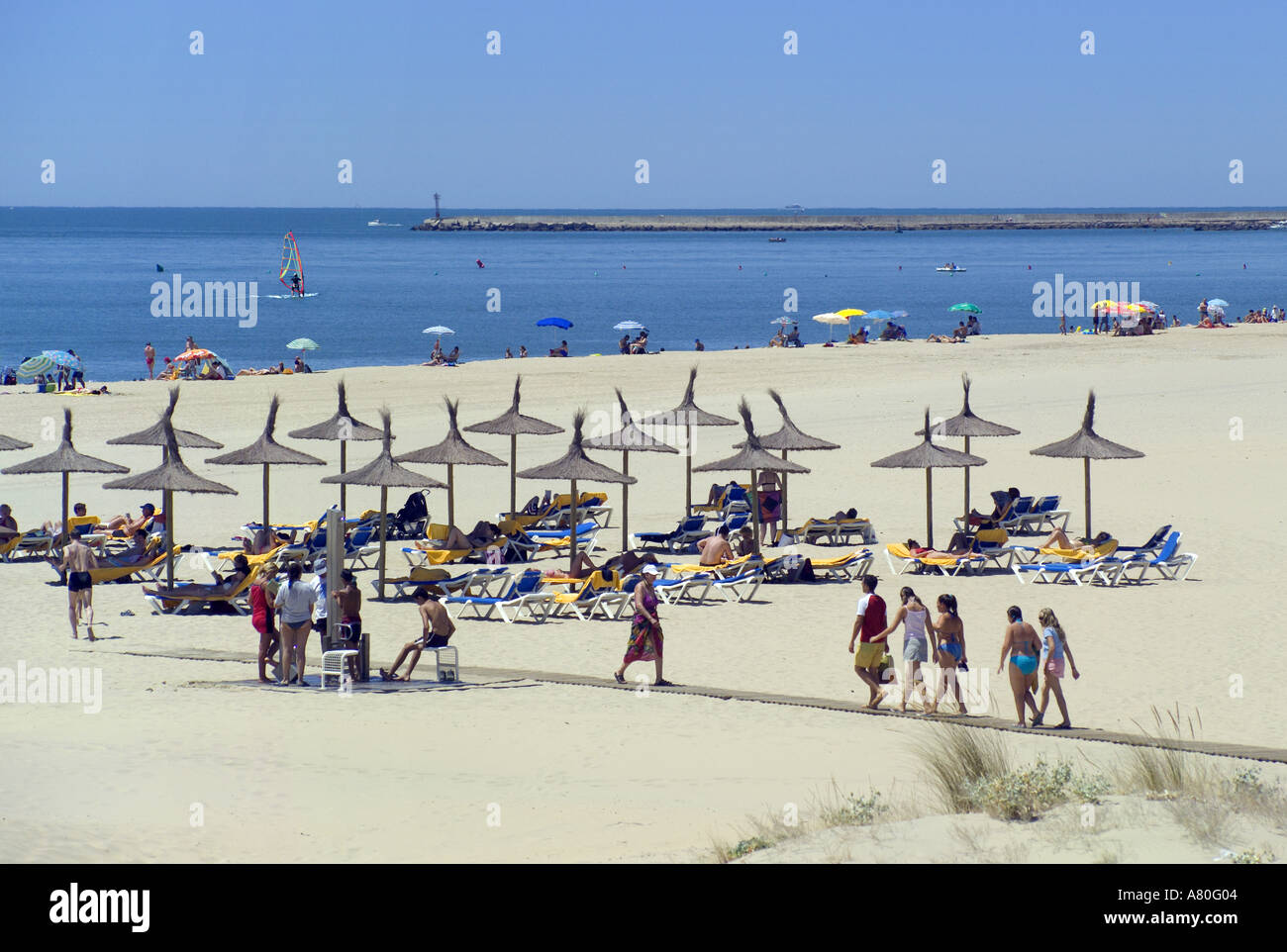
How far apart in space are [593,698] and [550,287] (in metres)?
91.0

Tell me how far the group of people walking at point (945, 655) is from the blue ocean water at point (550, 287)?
41139 millimetres

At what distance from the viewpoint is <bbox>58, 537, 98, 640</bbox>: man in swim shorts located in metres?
14.2

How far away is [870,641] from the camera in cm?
1188

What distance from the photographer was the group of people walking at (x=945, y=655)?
11.0 m

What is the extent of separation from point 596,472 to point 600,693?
5.78m

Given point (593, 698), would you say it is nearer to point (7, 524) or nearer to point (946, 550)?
point (946, 550)

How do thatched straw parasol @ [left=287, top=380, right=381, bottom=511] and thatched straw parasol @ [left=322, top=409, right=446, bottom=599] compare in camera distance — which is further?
thatched straw parasol @ [left=287, top=380, right=381, bottom=511]

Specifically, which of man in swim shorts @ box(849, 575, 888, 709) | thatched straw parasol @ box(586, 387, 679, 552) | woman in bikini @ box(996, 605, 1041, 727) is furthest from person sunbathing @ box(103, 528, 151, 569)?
woman in bikini @ box(996, 605, 1041, 727)

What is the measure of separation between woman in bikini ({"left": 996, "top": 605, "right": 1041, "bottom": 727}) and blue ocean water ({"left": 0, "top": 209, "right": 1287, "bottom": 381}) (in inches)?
1667

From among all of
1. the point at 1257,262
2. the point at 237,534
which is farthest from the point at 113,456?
the point at 1257,262

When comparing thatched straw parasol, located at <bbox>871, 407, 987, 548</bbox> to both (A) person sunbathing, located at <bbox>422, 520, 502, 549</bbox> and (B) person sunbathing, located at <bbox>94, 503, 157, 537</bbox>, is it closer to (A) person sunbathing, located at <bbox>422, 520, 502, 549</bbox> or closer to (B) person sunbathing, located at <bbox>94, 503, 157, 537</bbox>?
(A) person sunbathing, located at <bbox>422, 520, 502, 549</bbox>

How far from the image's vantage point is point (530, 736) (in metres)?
10.7
